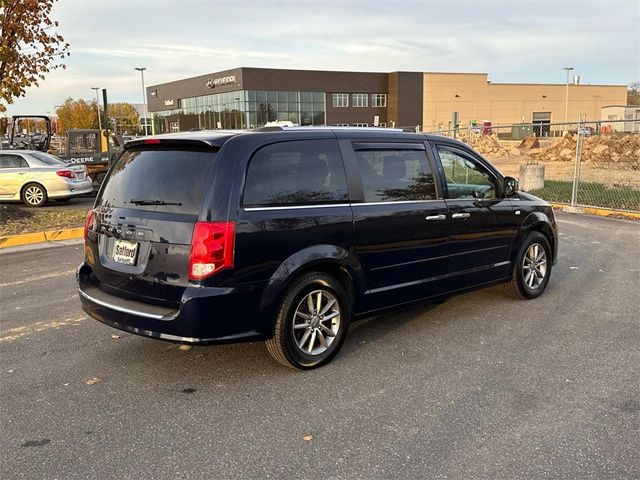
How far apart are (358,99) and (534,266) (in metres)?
69.1

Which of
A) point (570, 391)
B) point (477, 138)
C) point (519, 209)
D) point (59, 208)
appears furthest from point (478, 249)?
point (477, 138)

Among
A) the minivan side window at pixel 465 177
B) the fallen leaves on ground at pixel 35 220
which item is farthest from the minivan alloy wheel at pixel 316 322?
the fallen leaves on ground at pixel 35 220

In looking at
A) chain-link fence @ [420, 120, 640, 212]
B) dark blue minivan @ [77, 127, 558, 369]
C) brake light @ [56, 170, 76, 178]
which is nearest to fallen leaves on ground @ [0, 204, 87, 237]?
brake light @ [56, 170, 76, 178]

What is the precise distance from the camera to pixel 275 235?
4008mm

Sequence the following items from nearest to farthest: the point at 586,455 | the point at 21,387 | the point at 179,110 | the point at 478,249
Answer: the point at 586,455 → the point at 21,387 → the point at 478,249 → the point at 179,110

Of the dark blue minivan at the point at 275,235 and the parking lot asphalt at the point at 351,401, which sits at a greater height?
the dark blue minivan at the point at 275,235

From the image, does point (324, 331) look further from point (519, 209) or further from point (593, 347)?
point (519, 209)

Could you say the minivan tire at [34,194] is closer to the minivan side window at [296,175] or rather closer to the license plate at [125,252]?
the license plate at [125,252]

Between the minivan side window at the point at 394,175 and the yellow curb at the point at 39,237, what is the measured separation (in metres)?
7.71

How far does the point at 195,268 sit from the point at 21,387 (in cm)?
156

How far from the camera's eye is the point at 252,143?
409 centimetres

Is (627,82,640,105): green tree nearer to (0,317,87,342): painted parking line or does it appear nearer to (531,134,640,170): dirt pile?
(531,134,640,170): dirt pile

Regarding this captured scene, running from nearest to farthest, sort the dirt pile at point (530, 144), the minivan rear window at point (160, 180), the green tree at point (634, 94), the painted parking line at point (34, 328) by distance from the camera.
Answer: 1. the minivan rear window at point (160, 180)
2. the painted parking line at point (34, 328)
3. the dirt pile at point (530, 144)
4. the green tree at point (634, 94)

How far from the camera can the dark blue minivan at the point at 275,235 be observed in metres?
3.85
